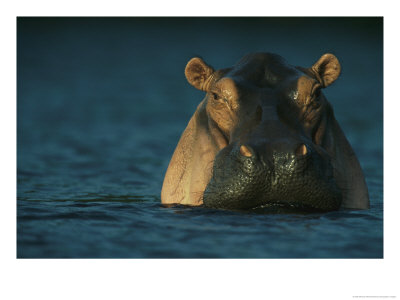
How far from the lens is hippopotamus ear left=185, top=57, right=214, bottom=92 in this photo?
9586mm

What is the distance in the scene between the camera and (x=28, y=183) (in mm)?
12727

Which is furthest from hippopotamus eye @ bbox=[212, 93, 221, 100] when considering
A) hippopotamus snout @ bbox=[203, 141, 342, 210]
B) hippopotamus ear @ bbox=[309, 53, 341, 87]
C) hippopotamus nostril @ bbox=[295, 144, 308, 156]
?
hippopotamus nostril @ bbox=[295, 144, 308, 156]

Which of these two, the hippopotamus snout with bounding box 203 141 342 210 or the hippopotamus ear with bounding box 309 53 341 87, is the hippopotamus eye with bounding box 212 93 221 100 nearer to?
the hippopotamus snout with bounding box 203 141 342 210

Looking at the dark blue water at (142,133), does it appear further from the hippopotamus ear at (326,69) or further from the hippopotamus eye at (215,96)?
the hippopotamus ear at (326,69)

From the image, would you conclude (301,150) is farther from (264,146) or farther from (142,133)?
(142,133)

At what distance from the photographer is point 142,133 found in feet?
68.7

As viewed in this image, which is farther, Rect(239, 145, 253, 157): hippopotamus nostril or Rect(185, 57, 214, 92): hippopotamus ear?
Rect(185, 57, 214, 92): hippopotamus ear

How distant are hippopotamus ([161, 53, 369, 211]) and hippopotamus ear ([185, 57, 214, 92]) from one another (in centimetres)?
1

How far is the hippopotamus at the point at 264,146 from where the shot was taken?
7.74 m

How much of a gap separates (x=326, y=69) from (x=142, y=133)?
1193 centimetres

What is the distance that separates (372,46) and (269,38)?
827 cm

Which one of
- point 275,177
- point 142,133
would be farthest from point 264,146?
point 142,133

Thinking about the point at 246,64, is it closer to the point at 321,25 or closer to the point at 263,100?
the point at 263,100
